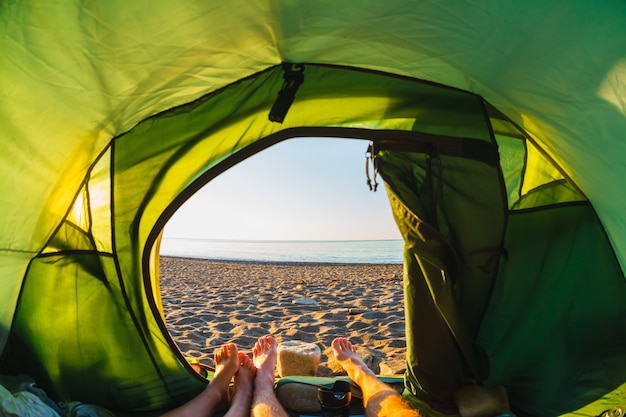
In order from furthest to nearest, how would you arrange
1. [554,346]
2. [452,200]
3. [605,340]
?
[452,200], [554,346], [605,340]

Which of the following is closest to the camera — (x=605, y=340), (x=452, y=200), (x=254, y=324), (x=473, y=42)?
(x=473, y=42)

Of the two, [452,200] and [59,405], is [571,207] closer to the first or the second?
[452,200]

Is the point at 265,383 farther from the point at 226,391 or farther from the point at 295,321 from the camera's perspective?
the point at 295,321

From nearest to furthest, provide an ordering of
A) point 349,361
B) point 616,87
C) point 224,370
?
1. point 616,87
2. point 224,370
3. point 349,361

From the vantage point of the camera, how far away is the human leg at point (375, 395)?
174 centimetres

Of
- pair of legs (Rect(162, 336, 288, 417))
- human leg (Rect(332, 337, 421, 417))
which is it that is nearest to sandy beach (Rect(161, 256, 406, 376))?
human leg (Rect(332, 337, 421, 417))

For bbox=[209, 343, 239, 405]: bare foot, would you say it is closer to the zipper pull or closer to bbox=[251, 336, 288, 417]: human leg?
bbox=[251, 336, 288, 417]: human leg

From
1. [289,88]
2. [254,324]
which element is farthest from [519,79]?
[254,324]

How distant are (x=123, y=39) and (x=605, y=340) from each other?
2.02 m

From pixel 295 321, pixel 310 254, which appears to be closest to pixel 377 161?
pixel 295 321

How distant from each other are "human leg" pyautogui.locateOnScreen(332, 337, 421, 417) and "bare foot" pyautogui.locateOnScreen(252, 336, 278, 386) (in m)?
0.35

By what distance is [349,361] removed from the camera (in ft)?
7.48

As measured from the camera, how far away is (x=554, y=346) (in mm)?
1797

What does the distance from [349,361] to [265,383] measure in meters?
0.47
